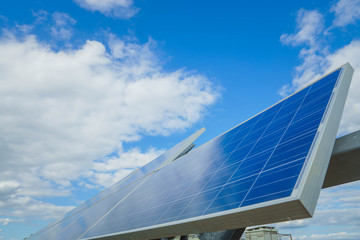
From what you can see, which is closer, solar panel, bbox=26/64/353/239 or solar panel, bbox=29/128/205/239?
solar panel, bbox=26/64/353/239

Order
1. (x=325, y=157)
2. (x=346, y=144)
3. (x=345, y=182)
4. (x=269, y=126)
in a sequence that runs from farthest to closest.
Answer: (x=269, y=126), (x=345, y=182), (x=346, y=144), (x=325, y=157)

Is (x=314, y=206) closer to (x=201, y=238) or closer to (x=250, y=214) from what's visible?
(x=250, y=214)

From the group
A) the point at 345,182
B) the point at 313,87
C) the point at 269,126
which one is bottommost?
the point at 345,182

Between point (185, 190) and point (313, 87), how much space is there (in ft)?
19.7

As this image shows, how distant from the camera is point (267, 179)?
218 inches

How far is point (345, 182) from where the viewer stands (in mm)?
8359

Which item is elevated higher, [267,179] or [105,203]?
[105,203]

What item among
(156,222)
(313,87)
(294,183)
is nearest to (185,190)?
(156,222)

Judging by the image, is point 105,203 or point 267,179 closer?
point 267,179

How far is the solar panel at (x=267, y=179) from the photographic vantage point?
464 cm

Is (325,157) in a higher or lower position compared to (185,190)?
lower

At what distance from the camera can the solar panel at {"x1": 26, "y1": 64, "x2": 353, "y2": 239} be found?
15.2 feet

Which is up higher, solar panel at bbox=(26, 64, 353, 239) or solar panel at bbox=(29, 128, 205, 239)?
solar panel at bbox=(29, 128, 205, 239)

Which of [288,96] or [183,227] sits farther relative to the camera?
[288,96]
